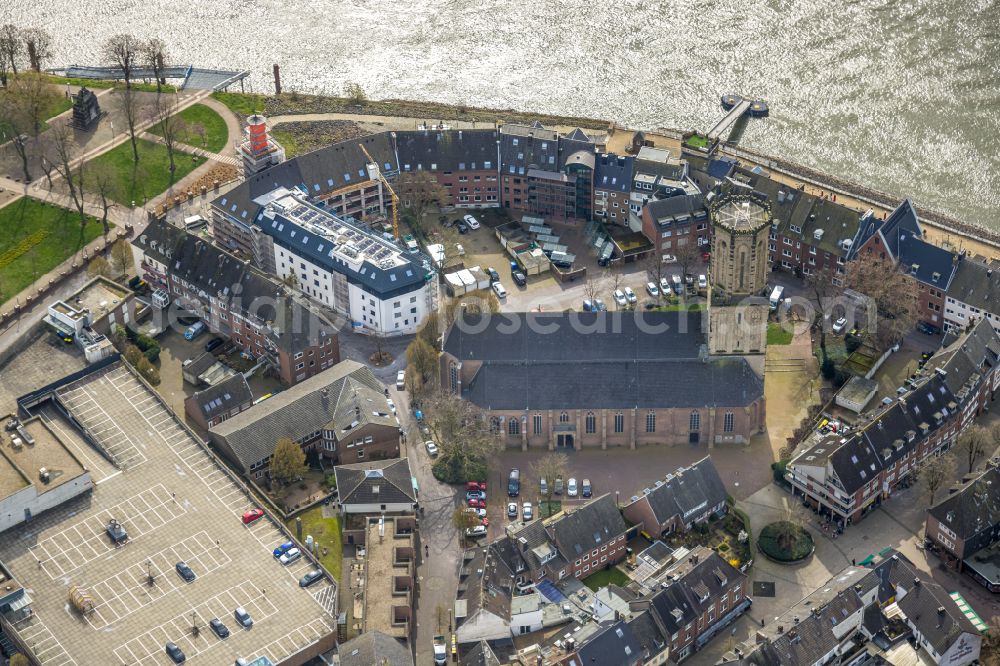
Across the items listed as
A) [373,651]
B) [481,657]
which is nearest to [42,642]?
[373,651]

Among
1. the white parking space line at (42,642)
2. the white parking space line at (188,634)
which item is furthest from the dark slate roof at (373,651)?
the white parking space line at (42,642)

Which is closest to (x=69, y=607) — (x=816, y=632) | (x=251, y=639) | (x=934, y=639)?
(x=251, y=639)

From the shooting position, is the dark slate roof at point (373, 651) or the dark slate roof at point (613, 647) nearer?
the dark slate roof at point (373, 651)

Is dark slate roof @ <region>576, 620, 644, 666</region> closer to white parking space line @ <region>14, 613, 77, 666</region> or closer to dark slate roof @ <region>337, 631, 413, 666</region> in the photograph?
Result: dark slate roof @ <region>337, 631, 413, 666</region>

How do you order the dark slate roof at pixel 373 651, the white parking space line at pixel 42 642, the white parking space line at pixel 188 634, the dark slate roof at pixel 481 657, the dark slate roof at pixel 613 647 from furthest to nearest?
1. the dark slate roof at pixel 481 657
2. the dark slate roof at pixel 613 647
3. the white parking space line at pixel 188 634
4. the white parking space line at pixel 42 642
5. the dark slate roof at pixel 373 651

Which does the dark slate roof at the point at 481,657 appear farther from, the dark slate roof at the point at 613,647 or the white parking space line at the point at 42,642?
the white parking space line at the point at 42,642

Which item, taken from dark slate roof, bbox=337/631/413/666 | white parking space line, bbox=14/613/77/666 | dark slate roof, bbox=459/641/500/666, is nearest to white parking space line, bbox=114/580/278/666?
white parking space line, bbox=14/613/77/666
